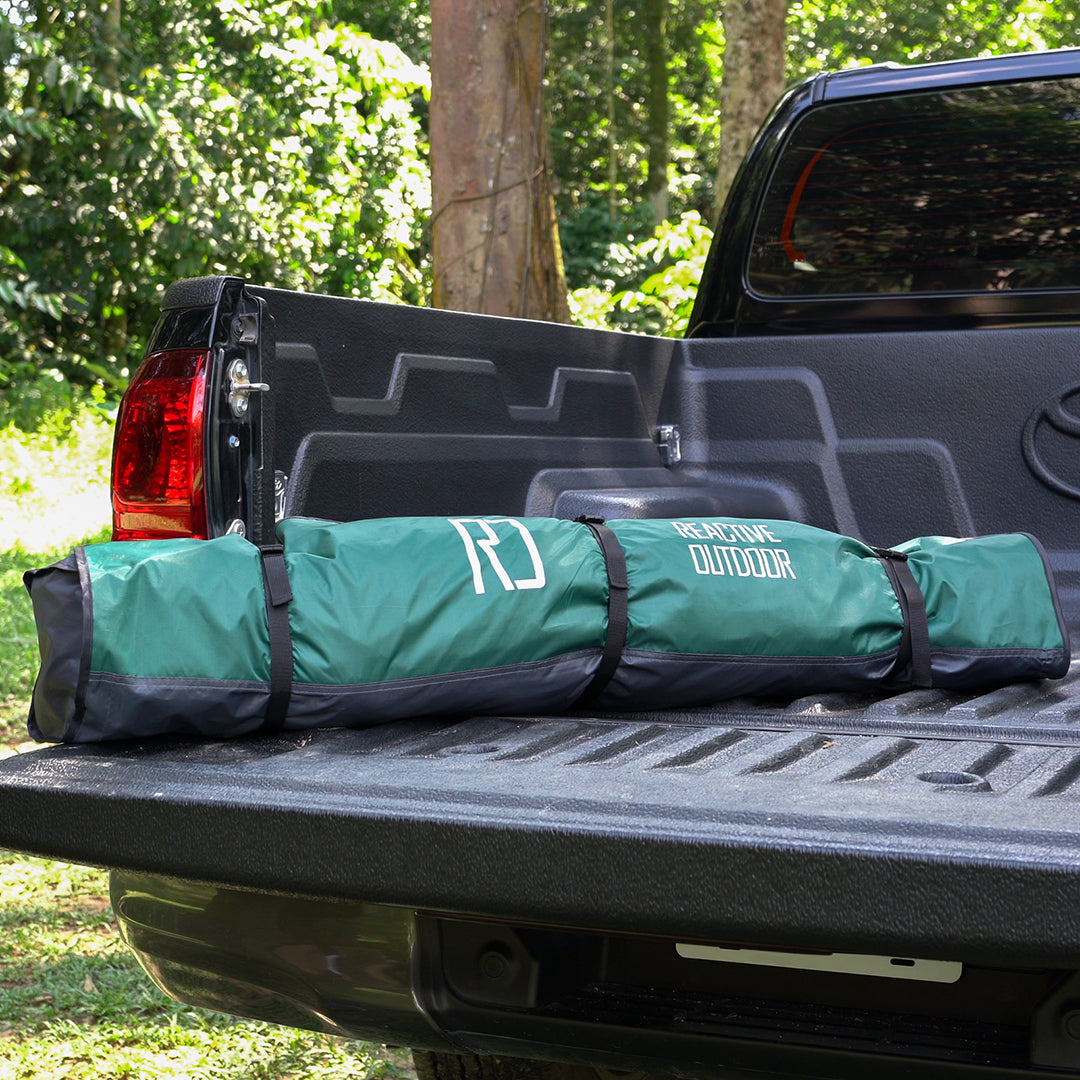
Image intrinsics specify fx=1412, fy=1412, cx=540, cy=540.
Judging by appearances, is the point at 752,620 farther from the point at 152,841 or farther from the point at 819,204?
the point at 819,204

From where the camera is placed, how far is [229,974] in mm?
1651

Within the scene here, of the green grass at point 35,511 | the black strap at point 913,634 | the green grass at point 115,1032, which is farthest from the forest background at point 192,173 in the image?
the black strap at point 913,634

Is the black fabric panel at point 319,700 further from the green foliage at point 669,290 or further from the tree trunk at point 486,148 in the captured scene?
the green foliage at point 669,290

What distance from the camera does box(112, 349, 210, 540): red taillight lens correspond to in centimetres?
186

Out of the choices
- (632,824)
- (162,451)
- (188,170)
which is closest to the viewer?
(632,824)

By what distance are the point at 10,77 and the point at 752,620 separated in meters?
10.7

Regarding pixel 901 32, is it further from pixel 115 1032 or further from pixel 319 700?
pixel 319 700

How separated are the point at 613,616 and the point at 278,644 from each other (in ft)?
1.49

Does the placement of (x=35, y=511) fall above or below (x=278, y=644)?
below

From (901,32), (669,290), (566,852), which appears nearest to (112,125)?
(669,290)

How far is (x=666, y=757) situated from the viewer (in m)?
1.62

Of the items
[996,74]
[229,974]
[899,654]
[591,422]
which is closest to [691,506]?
[591,422]

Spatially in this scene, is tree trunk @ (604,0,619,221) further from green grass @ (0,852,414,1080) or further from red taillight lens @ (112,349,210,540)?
red taillight lens @ (112,349,210,540)

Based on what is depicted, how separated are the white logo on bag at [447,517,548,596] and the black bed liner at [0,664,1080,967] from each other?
0.61 ft
